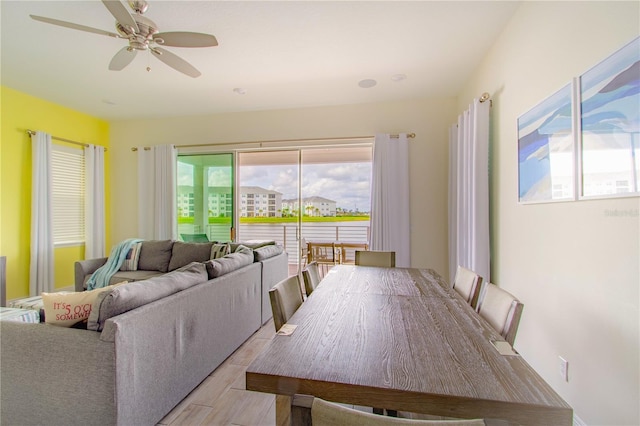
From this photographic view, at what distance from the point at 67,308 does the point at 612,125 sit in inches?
108

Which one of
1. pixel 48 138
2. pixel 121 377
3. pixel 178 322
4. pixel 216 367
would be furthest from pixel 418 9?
pixel 48 138

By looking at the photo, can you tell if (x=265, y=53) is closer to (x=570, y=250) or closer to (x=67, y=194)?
(x=570, y=250)

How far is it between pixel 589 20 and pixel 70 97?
5.37m

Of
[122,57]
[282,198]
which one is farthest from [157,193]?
[122,57]

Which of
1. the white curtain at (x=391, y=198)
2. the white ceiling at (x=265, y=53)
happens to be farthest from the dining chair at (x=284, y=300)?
the white curtain at (x=391, y=198)

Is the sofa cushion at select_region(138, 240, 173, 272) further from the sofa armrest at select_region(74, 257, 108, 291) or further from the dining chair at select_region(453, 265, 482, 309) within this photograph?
the dining chair at select_region(453, 265, 482, 309)

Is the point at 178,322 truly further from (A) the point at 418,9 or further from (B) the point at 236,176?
(B) the point at 236,176

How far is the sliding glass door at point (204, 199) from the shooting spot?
4691 mm

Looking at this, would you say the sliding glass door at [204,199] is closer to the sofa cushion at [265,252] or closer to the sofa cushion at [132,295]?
the sofa cushion at [265,252]

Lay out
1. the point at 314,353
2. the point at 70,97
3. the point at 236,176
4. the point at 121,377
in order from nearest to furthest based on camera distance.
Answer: the point at 314,353 → the point at 121,377 → the point at 70,97 → the point at 236,176

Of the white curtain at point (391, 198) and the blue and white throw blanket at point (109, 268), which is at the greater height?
the white curtain at point (391, 198)

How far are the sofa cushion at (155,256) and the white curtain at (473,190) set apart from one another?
3.65m

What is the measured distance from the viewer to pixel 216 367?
7.34 feet

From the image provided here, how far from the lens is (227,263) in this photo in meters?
2.52
